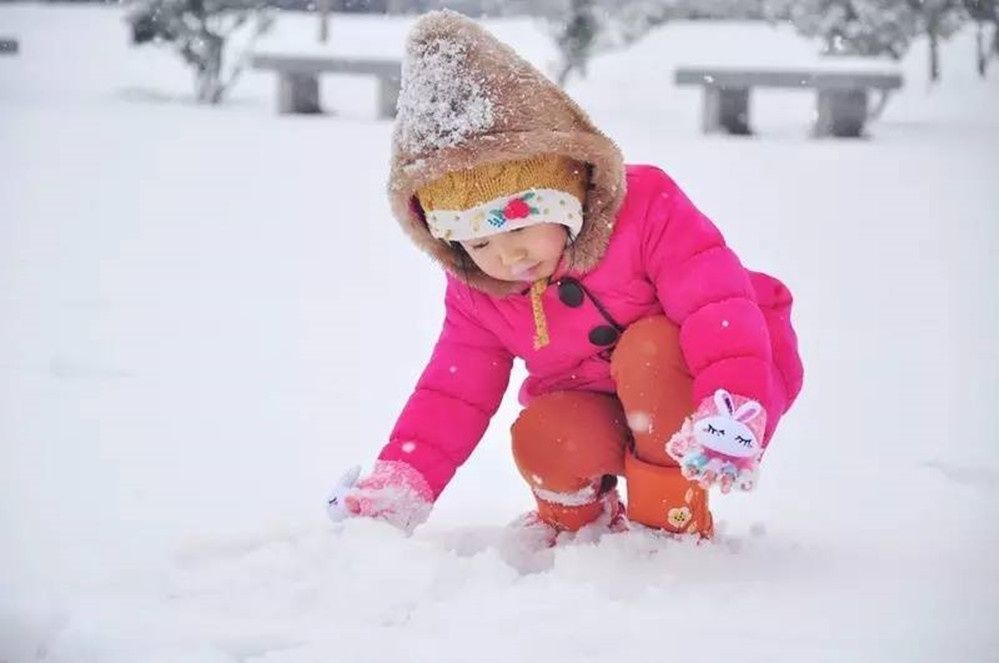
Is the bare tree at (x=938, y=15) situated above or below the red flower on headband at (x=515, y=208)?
above

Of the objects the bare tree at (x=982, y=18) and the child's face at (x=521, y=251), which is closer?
the child's face at (x=521, y=251)

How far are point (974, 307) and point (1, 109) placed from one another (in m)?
6.53

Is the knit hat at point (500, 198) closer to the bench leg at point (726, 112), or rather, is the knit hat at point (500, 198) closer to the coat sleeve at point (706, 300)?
the coat sleeve at point (706, 300)

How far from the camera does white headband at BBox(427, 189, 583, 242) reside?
4.76 feet

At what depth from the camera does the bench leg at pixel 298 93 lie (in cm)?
811

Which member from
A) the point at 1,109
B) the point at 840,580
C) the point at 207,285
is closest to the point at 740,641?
the point at 840,580

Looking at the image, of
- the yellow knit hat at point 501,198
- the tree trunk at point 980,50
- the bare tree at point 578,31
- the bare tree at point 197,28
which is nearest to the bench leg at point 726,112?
the bare tree at point 578,31

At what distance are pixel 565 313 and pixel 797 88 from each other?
5690 mm

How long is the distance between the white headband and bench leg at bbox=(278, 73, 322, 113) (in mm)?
6912

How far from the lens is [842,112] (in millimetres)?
6852

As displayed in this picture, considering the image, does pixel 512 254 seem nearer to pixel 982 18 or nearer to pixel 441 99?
pixel 441 99

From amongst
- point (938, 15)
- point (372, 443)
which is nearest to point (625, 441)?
point (372, 443)

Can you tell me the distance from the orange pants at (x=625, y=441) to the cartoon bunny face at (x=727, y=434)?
0.18 meters

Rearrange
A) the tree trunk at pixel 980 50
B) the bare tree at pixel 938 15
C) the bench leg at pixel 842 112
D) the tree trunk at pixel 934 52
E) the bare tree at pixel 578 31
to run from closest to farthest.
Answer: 1. the bench leg at pixel 842 112
2. the bare tree at pixel 938 15
3. the tree trunk at pixel 934 52
4. the tree trunk at pixel 980 50
5. the bare tree at pixel 578 31
